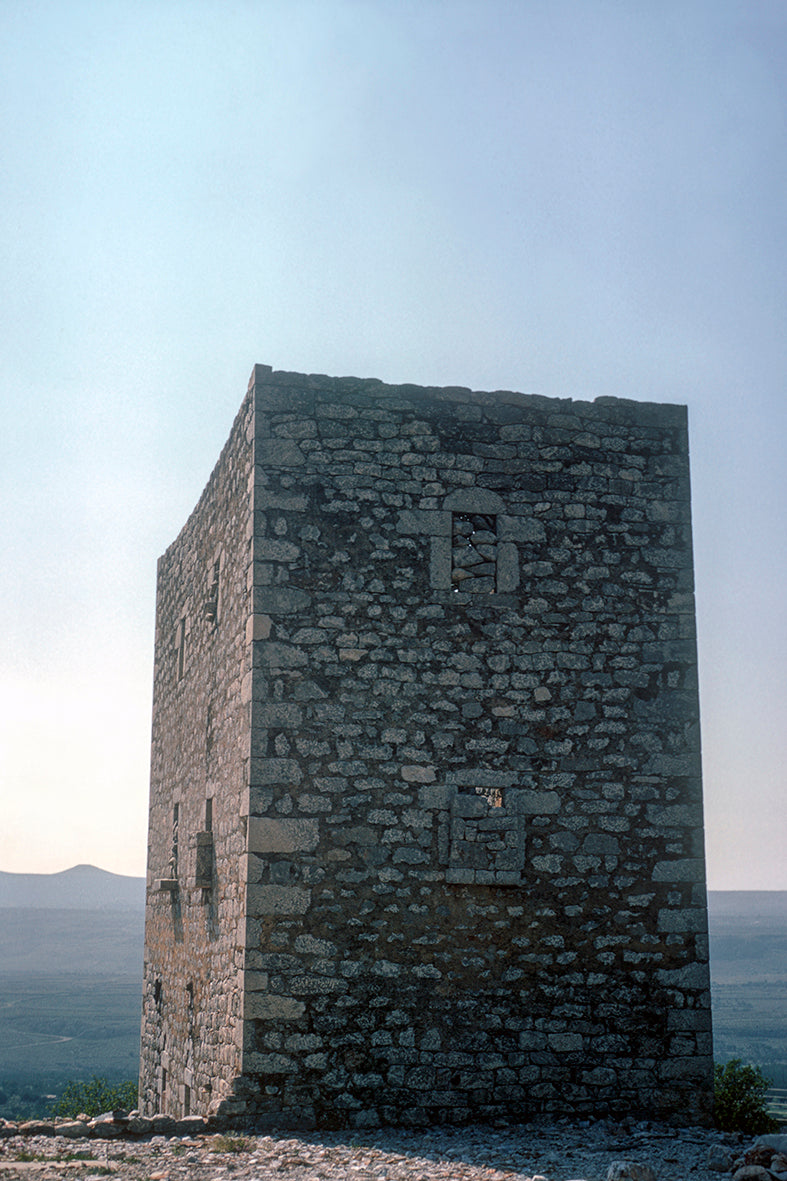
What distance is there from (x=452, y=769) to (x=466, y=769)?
0.11m

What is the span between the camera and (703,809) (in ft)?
29.1

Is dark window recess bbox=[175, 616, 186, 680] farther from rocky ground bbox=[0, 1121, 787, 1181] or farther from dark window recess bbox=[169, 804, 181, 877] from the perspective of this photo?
rocky ground bbox=[0, 1121, 787, 1181]

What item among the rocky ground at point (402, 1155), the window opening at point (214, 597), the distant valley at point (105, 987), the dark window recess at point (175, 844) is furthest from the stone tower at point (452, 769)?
the distant valley at point (105, 987)

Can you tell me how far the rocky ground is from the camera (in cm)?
645

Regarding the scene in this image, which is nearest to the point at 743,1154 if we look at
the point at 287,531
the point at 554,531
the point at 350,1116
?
the point at 350,1116

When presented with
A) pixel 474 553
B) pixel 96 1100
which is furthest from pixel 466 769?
pixel 96 1100

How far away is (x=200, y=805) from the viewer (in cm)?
1022

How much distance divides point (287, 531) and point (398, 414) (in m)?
1.30

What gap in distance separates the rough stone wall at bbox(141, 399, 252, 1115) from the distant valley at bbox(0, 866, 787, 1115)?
24186 mm

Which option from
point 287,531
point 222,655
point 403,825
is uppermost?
point 287,531

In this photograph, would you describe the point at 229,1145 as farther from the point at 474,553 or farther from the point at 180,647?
the point at 180,647

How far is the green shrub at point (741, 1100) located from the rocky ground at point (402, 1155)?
25.2 inches

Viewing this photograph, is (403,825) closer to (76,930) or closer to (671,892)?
(671,892)

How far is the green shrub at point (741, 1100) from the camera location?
27.8 feet
